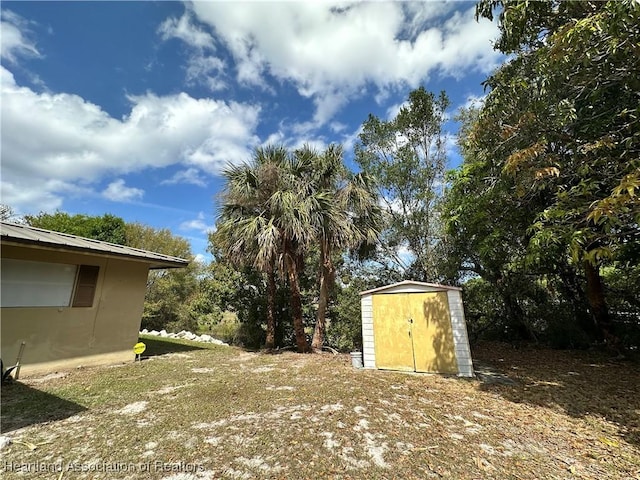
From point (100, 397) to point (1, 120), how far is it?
4.58 metres

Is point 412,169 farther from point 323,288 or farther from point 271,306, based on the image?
point 271,306

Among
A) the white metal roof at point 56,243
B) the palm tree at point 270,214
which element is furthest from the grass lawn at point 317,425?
the palm tree at point 270,214

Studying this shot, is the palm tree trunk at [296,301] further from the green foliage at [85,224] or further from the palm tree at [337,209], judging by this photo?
the green foliage at [85,224]

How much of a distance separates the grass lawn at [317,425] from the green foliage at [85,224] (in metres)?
14.0

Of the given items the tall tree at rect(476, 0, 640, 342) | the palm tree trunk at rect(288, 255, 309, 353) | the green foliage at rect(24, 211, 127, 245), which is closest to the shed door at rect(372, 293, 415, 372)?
the palm tree trunk at rect(288, 255, 309, 353)

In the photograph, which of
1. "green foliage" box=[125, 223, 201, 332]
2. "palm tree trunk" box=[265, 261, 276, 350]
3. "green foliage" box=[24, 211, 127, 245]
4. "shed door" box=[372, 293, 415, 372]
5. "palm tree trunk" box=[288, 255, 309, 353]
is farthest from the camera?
"green foliage" box=[24, 211, 127, 245]

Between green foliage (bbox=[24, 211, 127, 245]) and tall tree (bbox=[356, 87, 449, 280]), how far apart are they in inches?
618

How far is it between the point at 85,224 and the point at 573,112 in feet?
71.0

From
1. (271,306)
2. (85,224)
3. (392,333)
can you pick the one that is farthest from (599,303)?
(85,224)

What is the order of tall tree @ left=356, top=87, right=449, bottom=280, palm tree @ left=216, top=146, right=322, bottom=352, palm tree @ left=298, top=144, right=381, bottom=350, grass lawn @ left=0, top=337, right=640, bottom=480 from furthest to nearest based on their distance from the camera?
tall tree @ left=356, top=87, right=449, bottom=280 → palm tree @ left=298, top=144, right=381, bottom=350 → palm tree @ left=216, top=146, right=322, bottom=352 → grass lawn @ left=0, top=337, right=640, bottom=480

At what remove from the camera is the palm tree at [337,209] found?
788 centimetres

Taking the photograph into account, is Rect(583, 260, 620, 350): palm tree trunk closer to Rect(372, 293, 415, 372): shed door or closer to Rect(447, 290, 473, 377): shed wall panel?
Rect(447, 290, 473, 377): shed wall panel

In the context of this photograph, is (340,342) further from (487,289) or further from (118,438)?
(118,438)

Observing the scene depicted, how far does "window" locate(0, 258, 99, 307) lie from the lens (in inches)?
206
